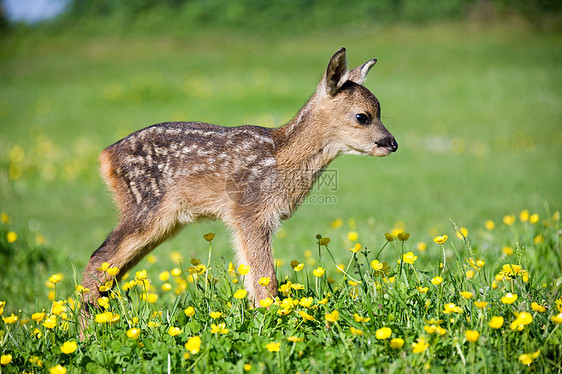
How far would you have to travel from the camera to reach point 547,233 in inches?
225

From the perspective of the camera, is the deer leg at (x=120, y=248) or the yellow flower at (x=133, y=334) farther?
the deer leg at (x=120, y=248)

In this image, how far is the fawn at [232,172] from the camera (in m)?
4.52

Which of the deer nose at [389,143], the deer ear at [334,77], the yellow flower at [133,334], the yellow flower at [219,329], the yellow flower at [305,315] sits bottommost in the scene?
the yellow flower at [133,334]

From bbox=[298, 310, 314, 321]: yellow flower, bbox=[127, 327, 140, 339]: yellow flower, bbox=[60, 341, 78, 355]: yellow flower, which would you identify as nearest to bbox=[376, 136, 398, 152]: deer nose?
bbox=[298, 310, 314, 321]: yellow flower

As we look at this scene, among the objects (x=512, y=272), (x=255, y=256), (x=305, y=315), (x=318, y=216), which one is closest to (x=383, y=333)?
(x=305, y=315)

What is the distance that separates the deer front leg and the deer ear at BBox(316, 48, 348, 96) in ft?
4.03

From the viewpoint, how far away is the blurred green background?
9.91 metres

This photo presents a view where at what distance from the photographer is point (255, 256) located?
14.7ft

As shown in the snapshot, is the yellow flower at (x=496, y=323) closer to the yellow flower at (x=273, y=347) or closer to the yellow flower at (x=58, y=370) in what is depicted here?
the yellow flower at (x=273, y=347)

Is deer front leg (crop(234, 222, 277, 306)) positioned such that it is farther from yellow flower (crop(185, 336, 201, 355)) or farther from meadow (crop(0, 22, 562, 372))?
yellow flower (crop(185, 336, 201, 355))

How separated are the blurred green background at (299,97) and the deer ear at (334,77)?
0.82 m

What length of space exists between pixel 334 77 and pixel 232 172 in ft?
3.66

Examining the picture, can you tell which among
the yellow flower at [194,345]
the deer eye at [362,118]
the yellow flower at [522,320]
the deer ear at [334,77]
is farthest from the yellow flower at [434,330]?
the deer ear at [334,77]

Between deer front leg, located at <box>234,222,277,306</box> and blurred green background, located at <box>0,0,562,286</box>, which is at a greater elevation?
deer front leg, located at <box>234,222,277,306</box>
